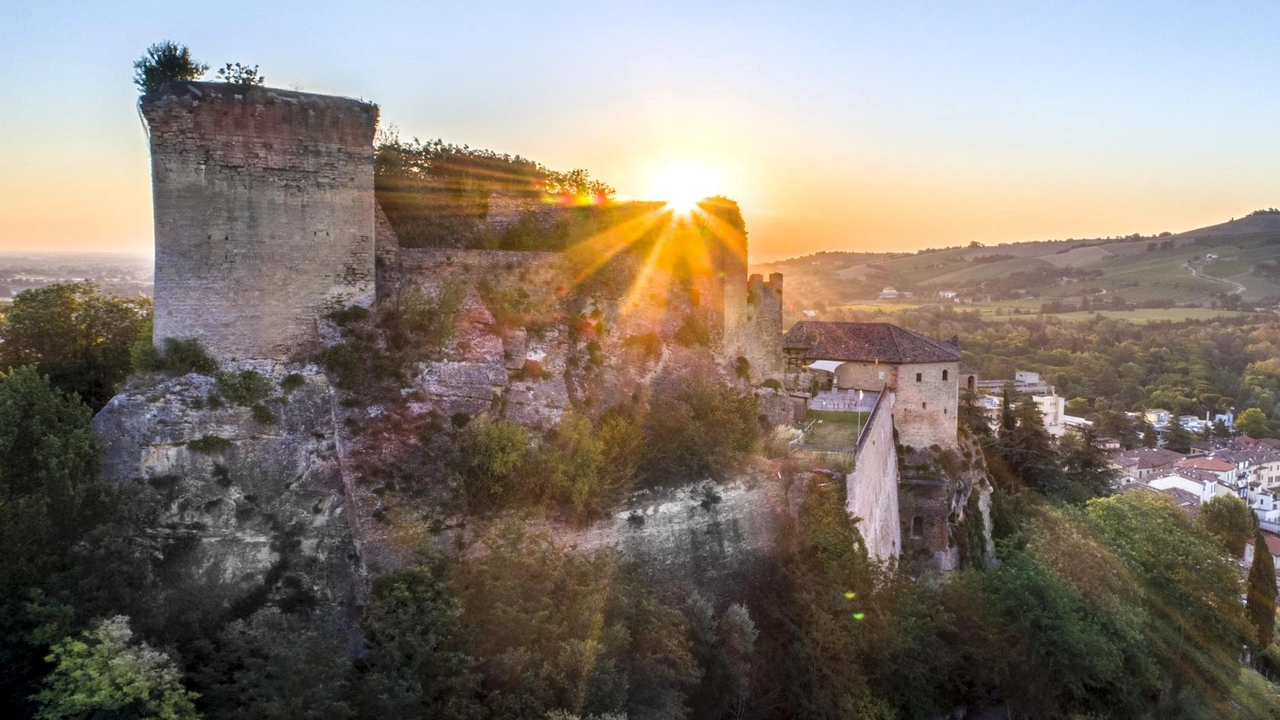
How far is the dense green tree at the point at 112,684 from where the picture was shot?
31.1 ft

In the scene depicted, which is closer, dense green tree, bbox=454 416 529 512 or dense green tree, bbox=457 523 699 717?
dense green tree, bbox=457 523 699 717

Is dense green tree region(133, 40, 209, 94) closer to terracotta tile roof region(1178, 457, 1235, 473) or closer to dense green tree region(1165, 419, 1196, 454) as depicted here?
terracotta tile roof region(1178, 457, 1235, 473)

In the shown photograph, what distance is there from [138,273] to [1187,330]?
114460mm

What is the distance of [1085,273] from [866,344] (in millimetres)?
130775

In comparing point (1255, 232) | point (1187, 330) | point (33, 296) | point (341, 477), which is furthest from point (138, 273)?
point (1255, 232)

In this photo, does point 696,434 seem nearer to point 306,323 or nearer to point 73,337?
point 306,323

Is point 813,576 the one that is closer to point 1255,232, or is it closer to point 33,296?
point 33,296

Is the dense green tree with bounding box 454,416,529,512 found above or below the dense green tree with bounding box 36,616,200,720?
above

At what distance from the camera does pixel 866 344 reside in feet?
89.4

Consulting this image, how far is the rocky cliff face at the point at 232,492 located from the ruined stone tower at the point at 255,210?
1428 mm

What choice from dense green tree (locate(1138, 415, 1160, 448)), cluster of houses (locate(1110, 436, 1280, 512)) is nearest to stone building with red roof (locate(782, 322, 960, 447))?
cluster of houses (locate(1110, 436, 1280, 512))

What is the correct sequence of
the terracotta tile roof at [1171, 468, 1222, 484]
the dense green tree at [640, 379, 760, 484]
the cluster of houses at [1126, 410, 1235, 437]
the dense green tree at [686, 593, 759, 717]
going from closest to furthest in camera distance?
the dense green tree at [686, 593, 759, 717] → the dense green tree at [640, 379, 760, 484] → the terracotta tile roof at [1171, 468, 1222, 484] → the cluster of houses at [1126, 410, 1235, 437]

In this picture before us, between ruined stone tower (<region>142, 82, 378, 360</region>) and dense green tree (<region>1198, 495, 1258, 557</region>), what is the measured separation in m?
37.5

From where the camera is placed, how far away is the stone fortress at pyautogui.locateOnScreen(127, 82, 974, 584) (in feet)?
42.2
